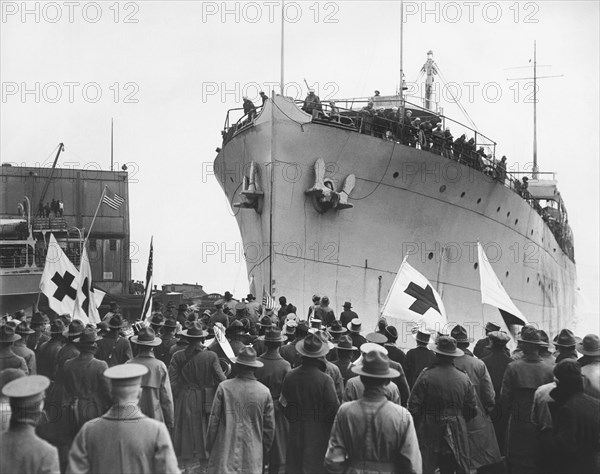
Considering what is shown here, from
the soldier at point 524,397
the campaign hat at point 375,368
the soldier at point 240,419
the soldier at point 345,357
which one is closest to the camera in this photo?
the campaign hat at point 375,368

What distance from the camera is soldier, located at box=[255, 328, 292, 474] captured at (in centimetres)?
620

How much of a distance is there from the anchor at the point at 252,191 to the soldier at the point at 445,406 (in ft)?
38.6

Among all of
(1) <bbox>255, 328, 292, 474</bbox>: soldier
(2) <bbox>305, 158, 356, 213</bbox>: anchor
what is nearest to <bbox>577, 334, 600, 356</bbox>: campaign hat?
(1) <bbox>255, 328, 292, 474</bbox>: soldier

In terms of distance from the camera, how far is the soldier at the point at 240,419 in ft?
16.8

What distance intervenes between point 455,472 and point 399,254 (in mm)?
11467

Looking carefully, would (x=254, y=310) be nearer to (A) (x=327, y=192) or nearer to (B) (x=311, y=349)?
(A) (x=327, y=192)

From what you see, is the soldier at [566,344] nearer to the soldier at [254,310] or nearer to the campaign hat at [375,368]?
the campaign hat at [375,368]

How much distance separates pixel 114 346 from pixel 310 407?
344 centimetres

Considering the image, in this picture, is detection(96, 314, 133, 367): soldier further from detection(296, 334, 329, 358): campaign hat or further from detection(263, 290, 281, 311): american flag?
detection(263, 290, 281, 311): american flag

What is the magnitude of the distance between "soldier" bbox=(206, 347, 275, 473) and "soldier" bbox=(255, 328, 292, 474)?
0.99 meters

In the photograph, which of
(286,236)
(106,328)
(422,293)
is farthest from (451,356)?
(286,236)

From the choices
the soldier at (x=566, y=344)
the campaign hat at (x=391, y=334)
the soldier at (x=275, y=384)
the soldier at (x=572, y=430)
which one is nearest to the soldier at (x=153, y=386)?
the soldier at (x=275, y=384)

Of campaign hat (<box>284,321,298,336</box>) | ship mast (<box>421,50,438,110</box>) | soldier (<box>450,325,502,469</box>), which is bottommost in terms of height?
soldier (<box>450,325,502,469</box>)

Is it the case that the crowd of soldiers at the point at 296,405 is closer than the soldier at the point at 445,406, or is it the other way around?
the crowd of soldiers at the point at 296,405
